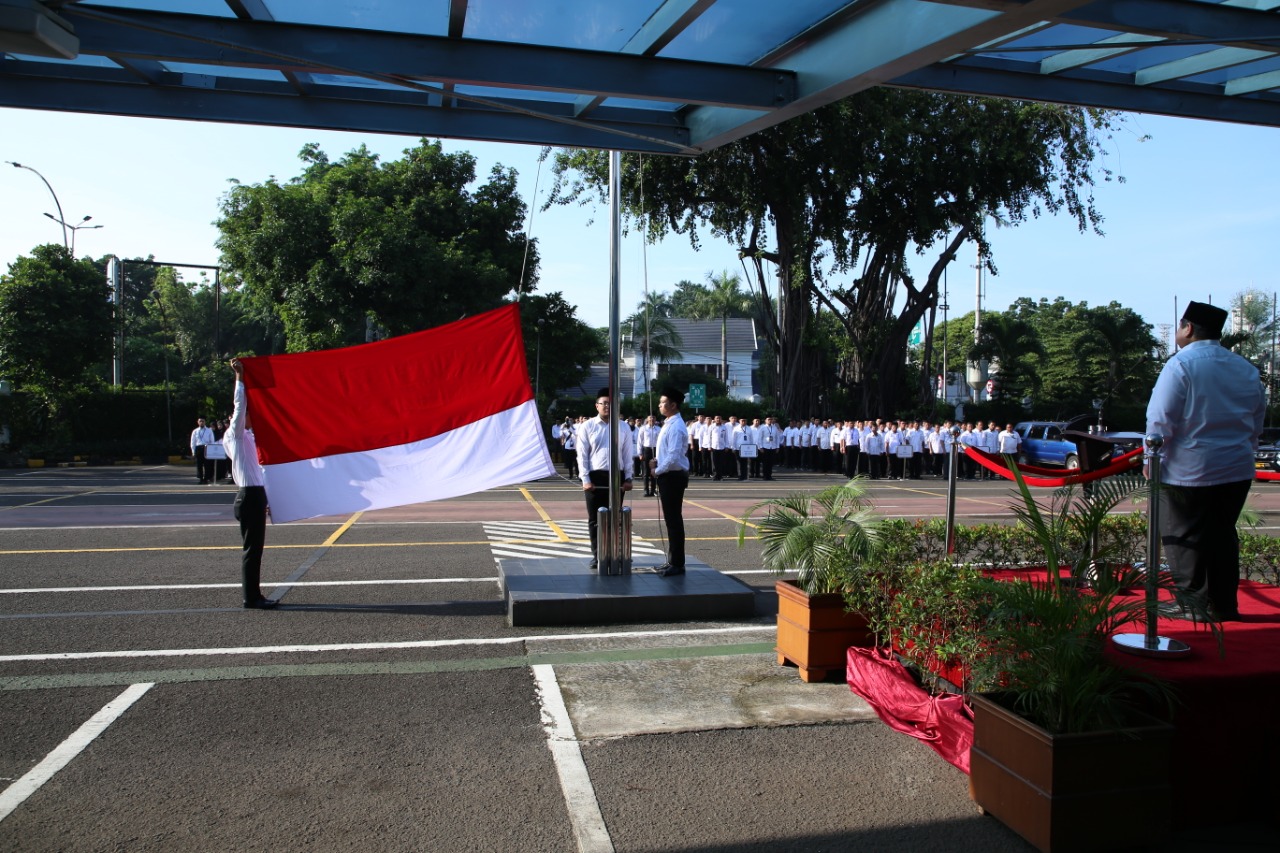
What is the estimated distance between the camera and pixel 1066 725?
3824 mm

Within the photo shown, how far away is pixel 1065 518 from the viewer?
4.97 meters

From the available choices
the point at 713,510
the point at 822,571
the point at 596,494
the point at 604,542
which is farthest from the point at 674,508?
the point at 713,510

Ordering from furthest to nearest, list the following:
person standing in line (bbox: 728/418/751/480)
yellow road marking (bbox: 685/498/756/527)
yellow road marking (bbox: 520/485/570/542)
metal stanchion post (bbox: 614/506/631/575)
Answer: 1. person standing in line (bbox: 728/418/751/480)
2. yellow road marking (bbox: 685/498/756/527)
3. yellow road marking (bbox: 520/485/570/542)
4. metal stanchion post (bbox: 614/506/631/575)

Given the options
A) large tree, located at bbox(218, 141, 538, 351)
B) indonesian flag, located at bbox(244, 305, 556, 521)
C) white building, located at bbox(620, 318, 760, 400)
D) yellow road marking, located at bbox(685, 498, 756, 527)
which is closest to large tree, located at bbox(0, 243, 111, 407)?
large tree, located at bbox(218, 141, 538, 351)

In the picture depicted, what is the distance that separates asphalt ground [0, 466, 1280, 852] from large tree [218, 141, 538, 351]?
68.7 ft

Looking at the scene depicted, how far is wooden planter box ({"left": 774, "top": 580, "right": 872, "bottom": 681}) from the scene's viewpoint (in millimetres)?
6074

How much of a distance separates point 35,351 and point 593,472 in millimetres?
28991

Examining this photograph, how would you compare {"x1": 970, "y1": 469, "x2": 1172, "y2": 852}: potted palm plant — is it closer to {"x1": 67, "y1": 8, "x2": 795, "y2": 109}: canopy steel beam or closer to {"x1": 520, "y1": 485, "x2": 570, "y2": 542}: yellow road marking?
{"x1": 67, "y1": 8, "x2": 795, "y2": 109}: canopy steel beam

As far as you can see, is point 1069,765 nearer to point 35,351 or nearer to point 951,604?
point 951,604

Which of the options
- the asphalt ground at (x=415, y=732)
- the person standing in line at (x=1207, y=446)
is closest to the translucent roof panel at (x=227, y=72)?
the asphalt ground at (x=415, y=732)

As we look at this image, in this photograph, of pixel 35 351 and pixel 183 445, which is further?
pixel 183 445

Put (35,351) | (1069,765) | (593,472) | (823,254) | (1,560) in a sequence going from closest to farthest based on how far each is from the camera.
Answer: (1069,765) → (593,472) → (1,560) → (35,351) → (823,254)

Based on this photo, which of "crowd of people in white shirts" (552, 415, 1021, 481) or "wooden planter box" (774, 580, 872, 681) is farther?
"crowd of people in white shirts" (552, 415, 1021, 481)

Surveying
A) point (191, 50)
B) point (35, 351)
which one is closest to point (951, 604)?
point (191, 50)
